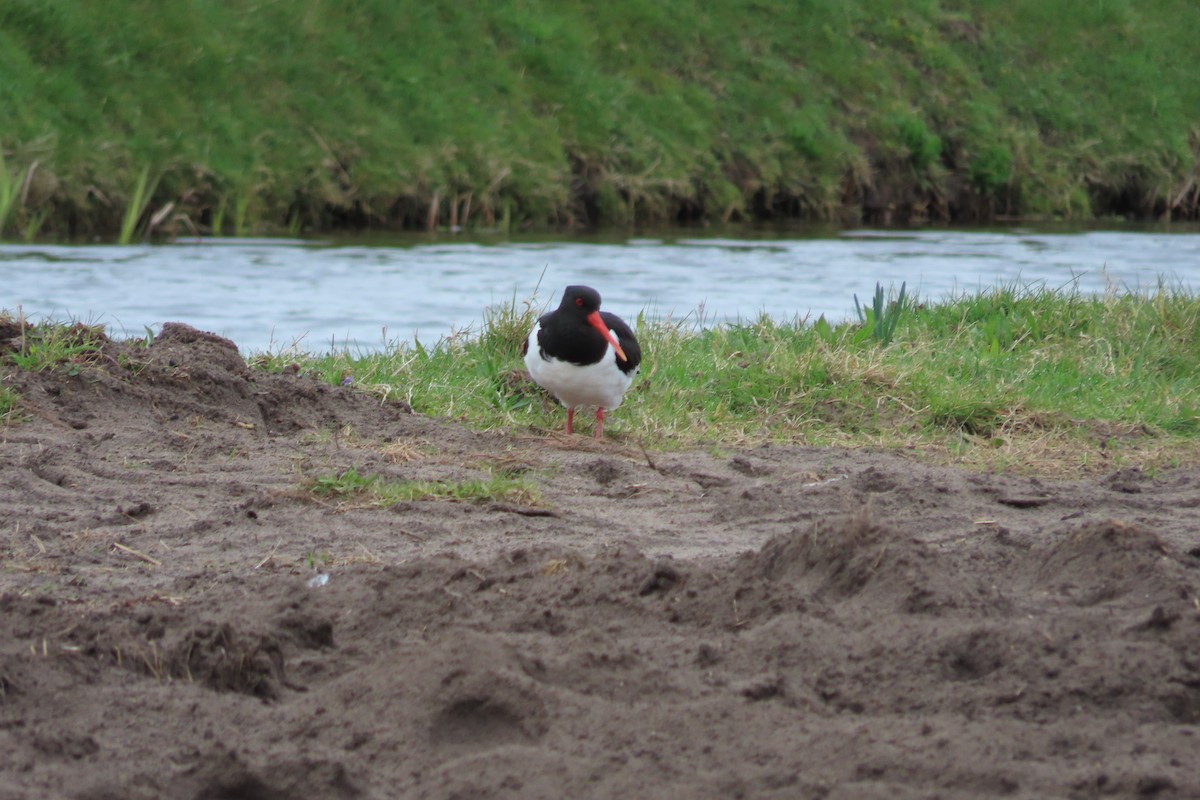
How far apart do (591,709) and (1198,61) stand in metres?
26.2

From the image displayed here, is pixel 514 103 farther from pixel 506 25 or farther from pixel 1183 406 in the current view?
pixel 1183 406

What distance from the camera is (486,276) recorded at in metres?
12.8

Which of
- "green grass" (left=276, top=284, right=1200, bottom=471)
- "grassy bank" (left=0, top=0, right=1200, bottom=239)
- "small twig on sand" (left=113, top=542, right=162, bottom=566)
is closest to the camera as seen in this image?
"small twig on sand" (left=113, top=542, right=162, bottom=566)

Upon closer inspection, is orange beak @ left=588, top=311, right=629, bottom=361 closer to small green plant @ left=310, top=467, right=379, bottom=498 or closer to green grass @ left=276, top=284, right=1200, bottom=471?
green grass @ left=276, top=284, right=1200, bottom=471

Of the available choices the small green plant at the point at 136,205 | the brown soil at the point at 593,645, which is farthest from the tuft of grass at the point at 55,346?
the small green plant at the point at 136,205

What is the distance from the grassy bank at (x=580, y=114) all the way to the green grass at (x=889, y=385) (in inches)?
318

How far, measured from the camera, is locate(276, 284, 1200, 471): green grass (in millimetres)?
6062

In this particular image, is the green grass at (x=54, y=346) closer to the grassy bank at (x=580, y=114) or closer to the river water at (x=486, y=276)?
the river water at (x=486, y=276)

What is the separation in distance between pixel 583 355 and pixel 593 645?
2875mm

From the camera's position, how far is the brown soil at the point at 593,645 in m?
2.53

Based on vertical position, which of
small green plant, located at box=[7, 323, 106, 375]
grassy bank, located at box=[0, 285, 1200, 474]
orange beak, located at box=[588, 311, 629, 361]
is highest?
orange beak, located at box=[588, 311, 629, 361]

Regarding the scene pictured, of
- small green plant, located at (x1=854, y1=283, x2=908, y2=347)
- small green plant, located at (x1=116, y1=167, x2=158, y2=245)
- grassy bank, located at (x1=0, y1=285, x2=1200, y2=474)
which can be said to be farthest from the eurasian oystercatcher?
small green plant, located at (x1=116, y1=167, x2=158, y2=245)

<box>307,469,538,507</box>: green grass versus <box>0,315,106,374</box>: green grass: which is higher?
<box>0,315,106,374</box>: green grass

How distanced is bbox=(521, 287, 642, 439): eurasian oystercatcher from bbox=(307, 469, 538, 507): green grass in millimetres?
1163
